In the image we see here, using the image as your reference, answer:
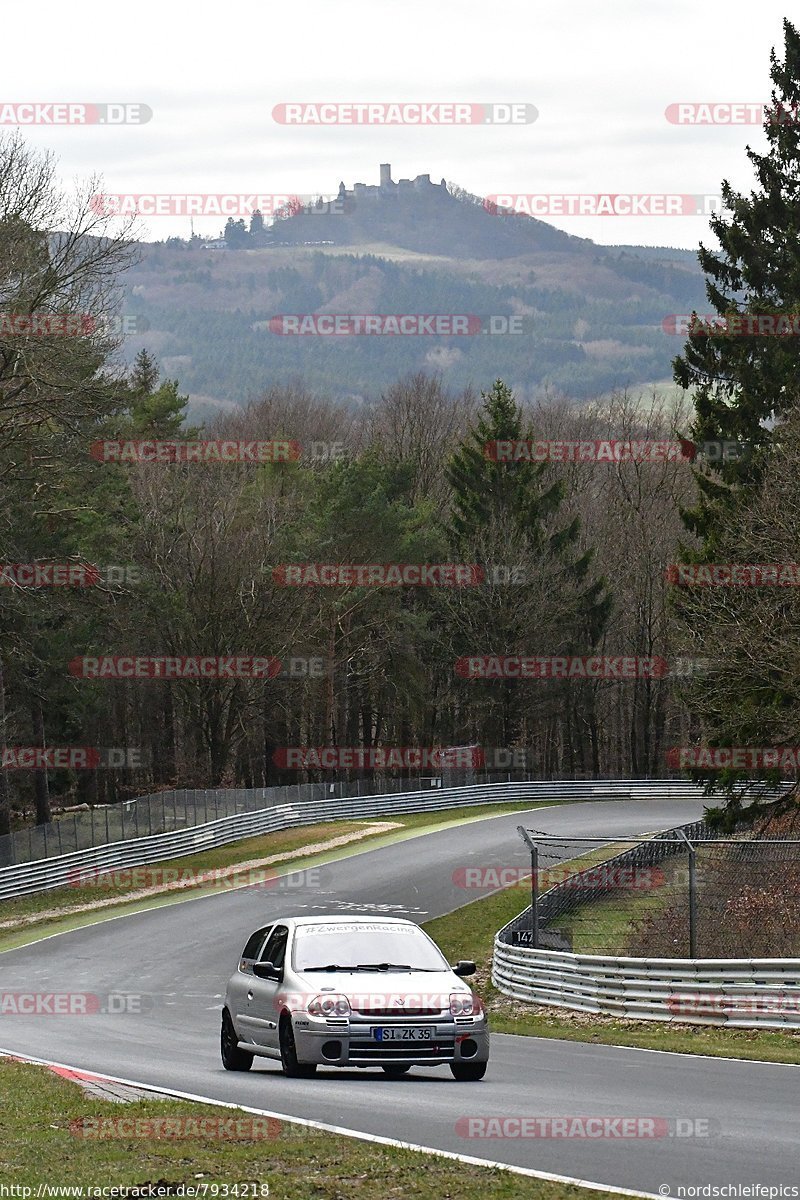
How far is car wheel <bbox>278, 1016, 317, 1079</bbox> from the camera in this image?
1427 centimetres

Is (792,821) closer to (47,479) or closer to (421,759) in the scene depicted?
(47,479)

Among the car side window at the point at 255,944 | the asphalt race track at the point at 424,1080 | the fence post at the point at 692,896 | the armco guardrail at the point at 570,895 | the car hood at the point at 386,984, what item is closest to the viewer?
the asphalt race track at the point at 424,1080

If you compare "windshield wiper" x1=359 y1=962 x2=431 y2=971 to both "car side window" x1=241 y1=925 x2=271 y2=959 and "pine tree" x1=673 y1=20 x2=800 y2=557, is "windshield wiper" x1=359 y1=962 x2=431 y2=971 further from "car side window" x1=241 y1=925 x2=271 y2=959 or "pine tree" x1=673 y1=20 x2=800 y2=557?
"pine tree" x1=673 y1=20 x2=800 y2=557

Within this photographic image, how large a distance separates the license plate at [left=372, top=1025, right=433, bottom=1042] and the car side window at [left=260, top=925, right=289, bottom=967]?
1619 millimetres

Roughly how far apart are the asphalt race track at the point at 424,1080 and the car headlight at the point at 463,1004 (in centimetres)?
62

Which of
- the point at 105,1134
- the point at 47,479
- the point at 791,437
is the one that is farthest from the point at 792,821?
the point at 105,1134

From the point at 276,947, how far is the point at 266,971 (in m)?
0.60

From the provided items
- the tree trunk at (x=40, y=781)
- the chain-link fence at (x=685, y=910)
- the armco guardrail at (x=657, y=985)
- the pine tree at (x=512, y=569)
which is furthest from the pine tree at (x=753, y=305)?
the pine tree at (x=512, y=569)

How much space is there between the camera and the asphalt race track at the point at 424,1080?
32.2 ft

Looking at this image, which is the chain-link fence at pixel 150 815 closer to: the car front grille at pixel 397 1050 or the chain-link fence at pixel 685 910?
the chain-link fence at pixel 685 910

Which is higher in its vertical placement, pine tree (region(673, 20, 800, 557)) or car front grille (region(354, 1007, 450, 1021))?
pine tree (region(673, 20, 800, 557))

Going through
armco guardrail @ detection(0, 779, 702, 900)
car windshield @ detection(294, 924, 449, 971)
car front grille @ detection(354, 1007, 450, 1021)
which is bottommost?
armco guardrail @ detection(0, 779, 702, 900)

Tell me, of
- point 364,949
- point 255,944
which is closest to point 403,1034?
point 364,949

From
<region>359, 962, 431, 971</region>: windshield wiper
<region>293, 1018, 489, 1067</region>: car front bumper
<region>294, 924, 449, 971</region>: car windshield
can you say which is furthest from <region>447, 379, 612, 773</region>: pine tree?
<region>293, 1018, 489, 1067</region>: car front bumper
